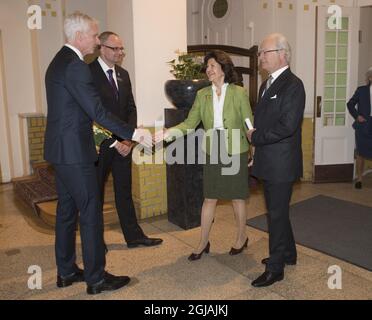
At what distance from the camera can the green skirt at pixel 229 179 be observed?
3146 mm

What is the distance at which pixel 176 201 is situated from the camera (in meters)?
4.06

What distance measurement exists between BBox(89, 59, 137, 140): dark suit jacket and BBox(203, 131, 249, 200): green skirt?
2.70ft

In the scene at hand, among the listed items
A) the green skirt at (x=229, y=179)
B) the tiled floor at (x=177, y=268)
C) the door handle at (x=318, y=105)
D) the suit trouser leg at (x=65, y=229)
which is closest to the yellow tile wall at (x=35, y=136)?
the tiled floor at (x=177, y=268)

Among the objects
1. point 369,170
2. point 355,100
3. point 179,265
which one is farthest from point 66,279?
point 369,170

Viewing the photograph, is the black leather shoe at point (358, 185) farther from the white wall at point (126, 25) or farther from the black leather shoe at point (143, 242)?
the white wall at point (126, 25)

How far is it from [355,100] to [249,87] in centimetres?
142

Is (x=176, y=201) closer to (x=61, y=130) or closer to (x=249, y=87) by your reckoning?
(x=61, y=130)

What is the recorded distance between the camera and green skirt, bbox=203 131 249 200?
3.15 metres

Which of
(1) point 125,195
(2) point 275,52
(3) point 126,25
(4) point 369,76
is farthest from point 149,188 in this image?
(4) point 369,76

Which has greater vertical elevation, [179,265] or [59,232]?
[59,232]

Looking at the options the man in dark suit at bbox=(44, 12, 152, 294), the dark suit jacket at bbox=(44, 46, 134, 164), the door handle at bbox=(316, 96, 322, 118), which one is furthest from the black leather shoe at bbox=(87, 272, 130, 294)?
the door handle at bbox=(316, 96, 322, 118)

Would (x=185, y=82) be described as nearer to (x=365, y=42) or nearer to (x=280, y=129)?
(x=280, y=129)

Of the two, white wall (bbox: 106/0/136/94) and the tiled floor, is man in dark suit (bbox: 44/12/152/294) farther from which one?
white wall (bbox: 106/0/136/94)

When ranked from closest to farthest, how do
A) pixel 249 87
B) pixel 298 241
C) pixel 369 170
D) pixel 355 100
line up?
pixel 298 241
pixel 355 100
pixel 249 87
pixel 369 170
